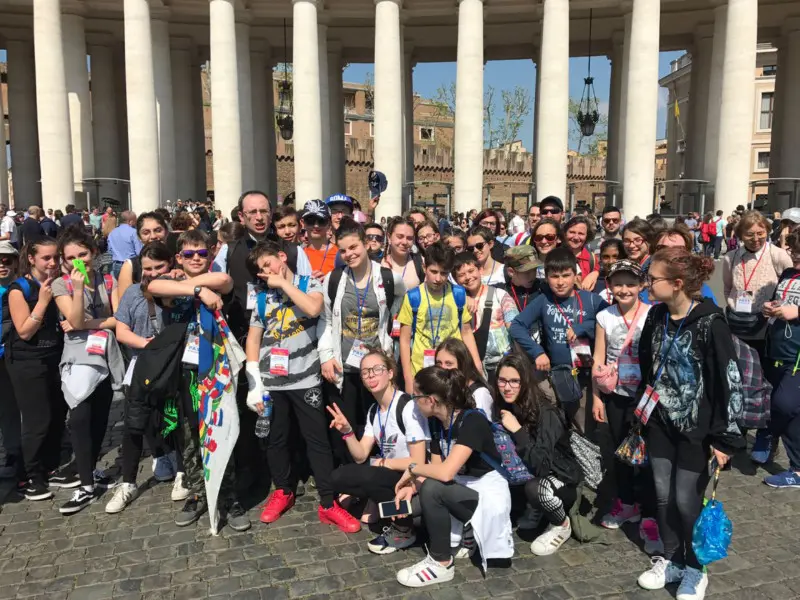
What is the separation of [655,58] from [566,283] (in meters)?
18.1

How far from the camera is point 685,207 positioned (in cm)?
2323

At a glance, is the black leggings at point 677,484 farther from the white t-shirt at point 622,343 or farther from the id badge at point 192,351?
the id badge at point 192,351

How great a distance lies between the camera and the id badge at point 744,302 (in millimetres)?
5562

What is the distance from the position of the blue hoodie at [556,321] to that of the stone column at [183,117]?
891 inches

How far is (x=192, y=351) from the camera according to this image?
14.4ft

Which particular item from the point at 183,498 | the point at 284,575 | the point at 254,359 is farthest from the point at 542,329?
the point at 183,498

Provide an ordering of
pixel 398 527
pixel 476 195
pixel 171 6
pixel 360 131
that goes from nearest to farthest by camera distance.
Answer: pixel 398 527
pixel 476 195
pixel 171 6
pixel 360 131

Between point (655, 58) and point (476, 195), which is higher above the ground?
point (655, 58)

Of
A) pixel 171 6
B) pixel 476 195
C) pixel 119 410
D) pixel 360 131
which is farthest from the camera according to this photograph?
pixel 360 131

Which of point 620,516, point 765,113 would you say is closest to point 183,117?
point 620,516

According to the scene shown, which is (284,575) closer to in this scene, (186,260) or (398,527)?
(398,527)

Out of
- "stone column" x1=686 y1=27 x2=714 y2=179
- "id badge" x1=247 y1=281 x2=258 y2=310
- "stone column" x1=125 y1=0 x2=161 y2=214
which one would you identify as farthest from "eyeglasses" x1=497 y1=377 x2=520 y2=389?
"stone column" x1=686 y1=27 x2=714 y2=179

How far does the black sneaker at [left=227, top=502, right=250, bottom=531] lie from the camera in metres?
4.34

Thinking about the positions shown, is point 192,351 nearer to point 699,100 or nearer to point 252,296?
point 252,296
